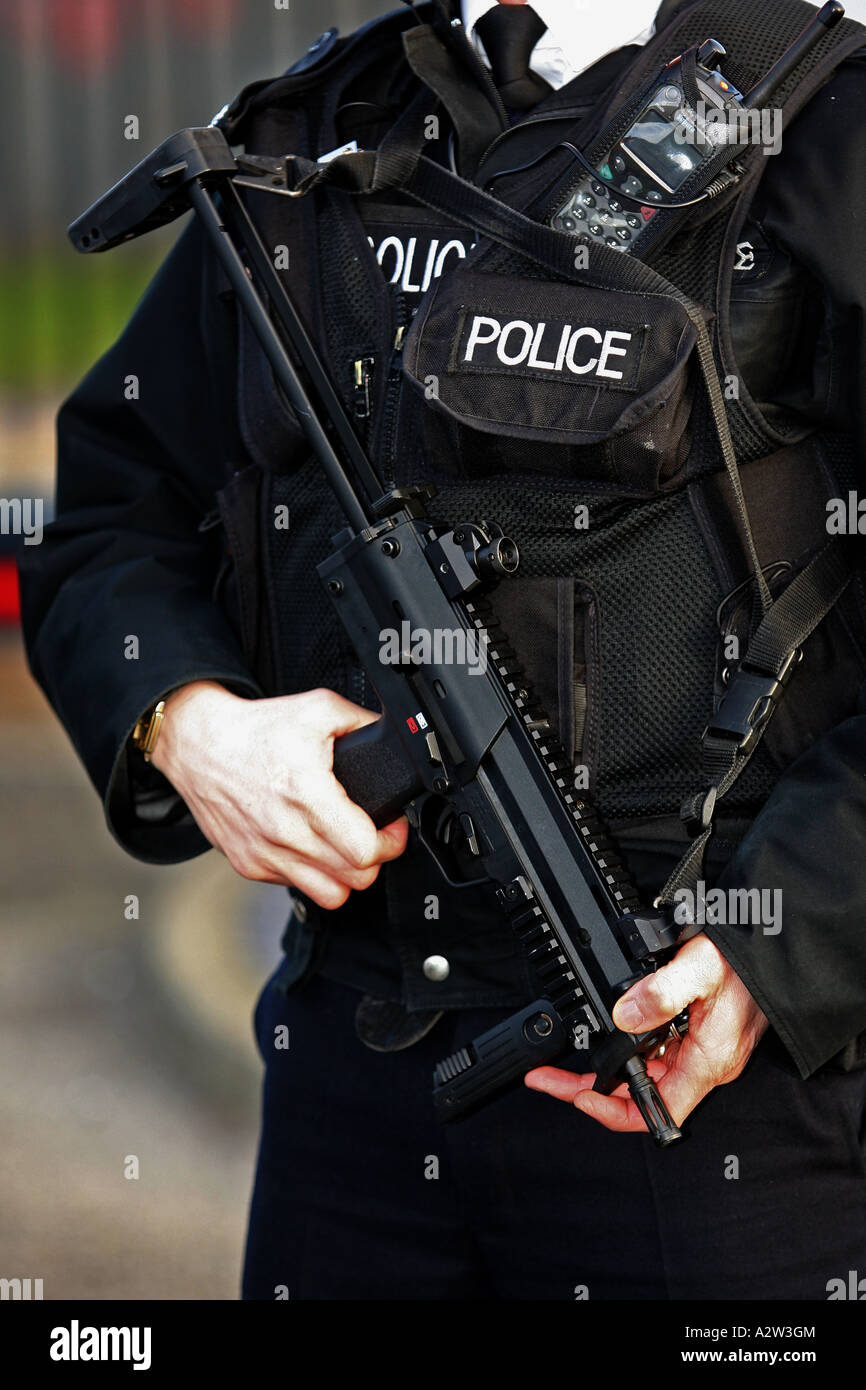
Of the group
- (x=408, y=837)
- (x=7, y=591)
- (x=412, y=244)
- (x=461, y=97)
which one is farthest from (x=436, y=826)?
(x=7, y=591)

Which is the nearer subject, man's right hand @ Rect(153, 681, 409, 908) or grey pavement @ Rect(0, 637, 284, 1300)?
man's right hand @ Rect(153, 681, 409, 908)

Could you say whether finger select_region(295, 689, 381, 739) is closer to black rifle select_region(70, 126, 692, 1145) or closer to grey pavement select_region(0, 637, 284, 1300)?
Result: black rifle select_region(70, 126, 692, 1145)

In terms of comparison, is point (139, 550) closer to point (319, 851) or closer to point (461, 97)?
point (319, 851)

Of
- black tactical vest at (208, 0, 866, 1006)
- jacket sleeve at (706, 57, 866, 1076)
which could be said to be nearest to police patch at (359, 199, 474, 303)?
black tactical vest at (208, 0, 866, 1006)

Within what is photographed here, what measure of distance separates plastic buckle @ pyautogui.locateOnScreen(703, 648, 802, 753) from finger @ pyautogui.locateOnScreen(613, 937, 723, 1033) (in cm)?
16

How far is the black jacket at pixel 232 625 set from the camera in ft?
3.19

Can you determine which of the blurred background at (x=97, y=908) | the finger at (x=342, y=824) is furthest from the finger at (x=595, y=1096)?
the blurred background at (x=97, y=908)

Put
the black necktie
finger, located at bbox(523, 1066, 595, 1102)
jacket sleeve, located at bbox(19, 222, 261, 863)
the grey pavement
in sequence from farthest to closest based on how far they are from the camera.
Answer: the grey pavement < jacket sleeve, located at bbox(19, 222, 261, 863) < the black necktie < finger, located at bbox(523, 1066, 595, 1102)

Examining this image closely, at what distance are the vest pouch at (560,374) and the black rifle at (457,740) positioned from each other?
88 mm

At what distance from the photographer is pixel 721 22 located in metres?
1.06

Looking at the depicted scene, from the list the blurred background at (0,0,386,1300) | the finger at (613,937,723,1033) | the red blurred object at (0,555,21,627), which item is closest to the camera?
the finger at (613,937,723,1033)

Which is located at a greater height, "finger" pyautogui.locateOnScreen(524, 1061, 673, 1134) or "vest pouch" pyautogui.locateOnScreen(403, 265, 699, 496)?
"vest pouch" pyautogui.locateOnScreen(403, 265, 699, 496)

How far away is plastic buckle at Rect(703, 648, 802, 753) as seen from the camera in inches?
40.5

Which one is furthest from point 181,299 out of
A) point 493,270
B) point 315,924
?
point 315,924
